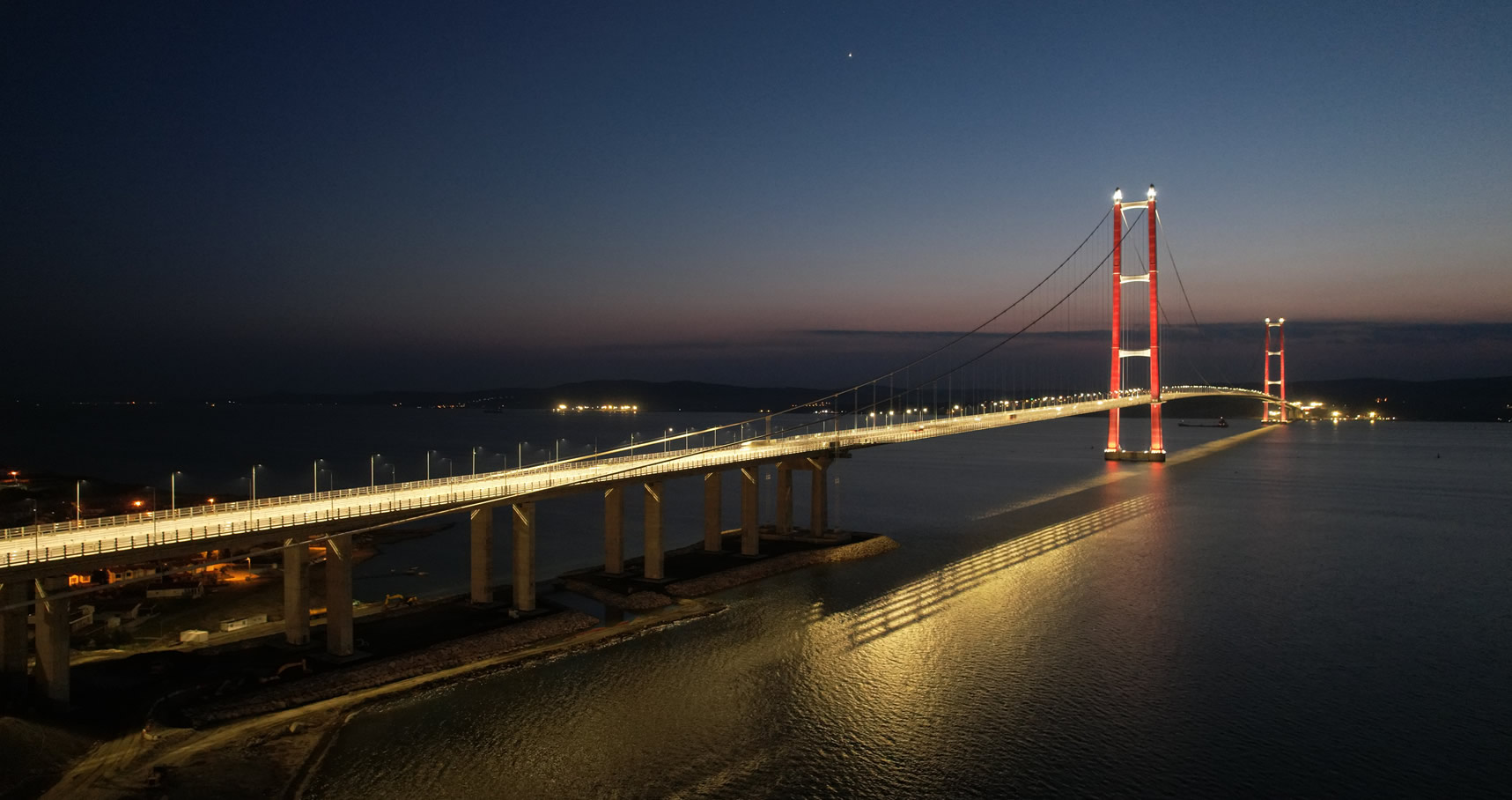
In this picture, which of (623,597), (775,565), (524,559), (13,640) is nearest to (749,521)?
(775,565)

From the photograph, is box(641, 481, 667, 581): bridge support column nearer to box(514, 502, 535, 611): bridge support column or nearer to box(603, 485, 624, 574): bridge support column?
box(603, 485, 624, 574): bridge support column

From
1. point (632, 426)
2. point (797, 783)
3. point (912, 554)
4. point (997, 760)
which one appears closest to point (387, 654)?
point (797, 783)

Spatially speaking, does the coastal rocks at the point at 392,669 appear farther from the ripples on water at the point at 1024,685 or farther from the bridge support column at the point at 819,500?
the bridge support column at the point at 819,500

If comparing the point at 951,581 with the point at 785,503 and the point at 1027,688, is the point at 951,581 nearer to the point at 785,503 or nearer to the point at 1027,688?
the point at 785,503

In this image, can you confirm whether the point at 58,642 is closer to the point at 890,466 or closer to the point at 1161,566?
the point at 1161,566

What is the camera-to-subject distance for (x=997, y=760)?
1722 cm

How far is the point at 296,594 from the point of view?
71.3 ft

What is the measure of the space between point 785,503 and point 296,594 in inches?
863

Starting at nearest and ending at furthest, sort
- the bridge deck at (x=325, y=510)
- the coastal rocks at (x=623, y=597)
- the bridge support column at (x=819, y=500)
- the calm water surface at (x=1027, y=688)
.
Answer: the calm water surface at (x=1027, y=688) → the bridge deck at (x=325, y=510) → the coastal rocks at (x=623, y=597) → the bridge support column at (x=819, y=500)

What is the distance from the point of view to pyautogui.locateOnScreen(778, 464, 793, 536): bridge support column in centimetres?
3888

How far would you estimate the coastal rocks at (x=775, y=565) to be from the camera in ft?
97.7

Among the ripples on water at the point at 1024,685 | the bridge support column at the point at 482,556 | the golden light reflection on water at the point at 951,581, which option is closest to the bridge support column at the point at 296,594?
the ripples on water at the point at 1024,685

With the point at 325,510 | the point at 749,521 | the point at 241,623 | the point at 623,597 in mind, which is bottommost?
the point at 623,597

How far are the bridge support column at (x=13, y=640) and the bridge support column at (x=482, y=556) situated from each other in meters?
10.3
